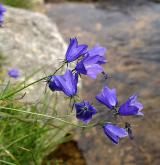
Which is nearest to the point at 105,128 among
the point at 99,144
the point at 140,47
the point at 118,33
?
the point at 99,144

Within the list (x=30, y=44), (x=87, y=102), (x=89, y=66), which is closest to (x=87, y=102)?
(x=87, y=102)

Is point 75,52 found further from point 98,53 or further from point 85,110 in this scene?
point 85,110

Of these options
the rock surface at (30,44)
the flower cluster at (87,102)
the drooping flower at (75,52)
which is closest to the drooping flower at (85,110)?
the flower cluster at (87,102)

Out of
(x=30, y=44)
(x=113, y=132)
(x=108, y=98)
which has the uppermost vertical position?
(x=30, y=44)

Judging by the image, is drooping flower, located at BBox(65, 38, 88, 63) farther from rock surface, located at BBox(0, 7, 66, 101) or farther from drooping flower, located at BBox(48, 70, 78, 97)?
rock surface, located at BBox(0, 7, 66, 101)

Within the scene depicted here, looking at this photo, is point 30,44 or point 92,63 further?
point 30,44

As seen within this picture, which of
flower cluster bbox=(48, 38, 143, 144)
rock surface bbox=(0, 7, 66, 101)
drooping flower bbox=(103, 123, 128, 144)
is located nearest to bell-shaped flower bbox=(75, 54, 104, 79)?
flower cluster bbox=(48, 38, 143, 144)

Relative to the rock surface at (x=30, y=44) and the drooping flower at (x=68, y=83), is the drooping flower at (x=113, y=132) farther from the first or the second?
the rock surface at (x=30, y=44)
